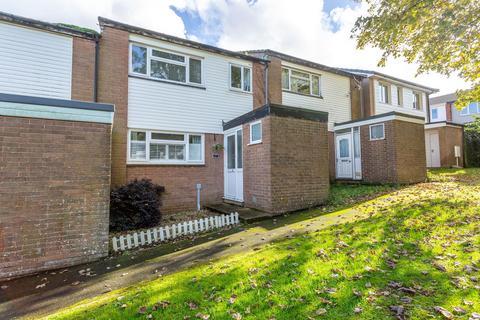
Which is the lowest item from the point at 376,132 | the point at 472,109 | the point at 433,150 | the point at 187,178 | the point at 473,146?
the point at 187,178

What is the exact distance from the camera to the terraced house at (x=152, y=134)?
493 cm

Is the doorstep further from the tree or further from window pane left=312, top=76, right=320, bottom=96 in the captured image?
window pane left=312, top=76, right=320, bottom=96

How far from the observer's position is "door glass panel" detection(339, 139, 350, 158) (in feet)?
42.4

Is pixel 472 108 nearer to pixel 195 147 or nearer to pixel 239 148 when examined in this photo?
pixel 239 148

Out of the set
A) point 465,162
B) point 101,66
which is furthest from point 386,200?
point 465,162

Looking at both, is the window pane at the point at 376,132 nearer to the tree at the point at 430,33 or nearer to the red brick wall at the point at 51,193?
the tree at the point at 430,33

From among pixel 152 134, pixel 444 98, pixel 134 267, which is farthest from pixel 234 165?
pixel 444 98

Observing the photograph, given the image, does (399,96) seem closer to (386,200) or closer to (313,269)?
(386,200)

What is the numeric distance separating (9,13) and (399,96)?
1958 cm

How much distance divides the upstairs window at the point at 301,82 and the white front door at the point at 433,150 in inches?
363

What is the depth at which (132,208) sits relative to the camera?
753 centimetres

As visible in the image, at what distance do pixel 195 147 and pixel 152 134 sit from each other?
172 centimetres

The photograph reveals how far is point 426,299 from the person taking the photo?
2.64m

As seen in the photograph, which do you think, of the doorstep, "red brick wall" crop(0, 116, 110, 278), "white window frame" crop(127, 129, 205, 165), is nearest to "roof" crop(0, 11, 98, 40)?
"white window frame" crop(127, 129, 205, 165)
